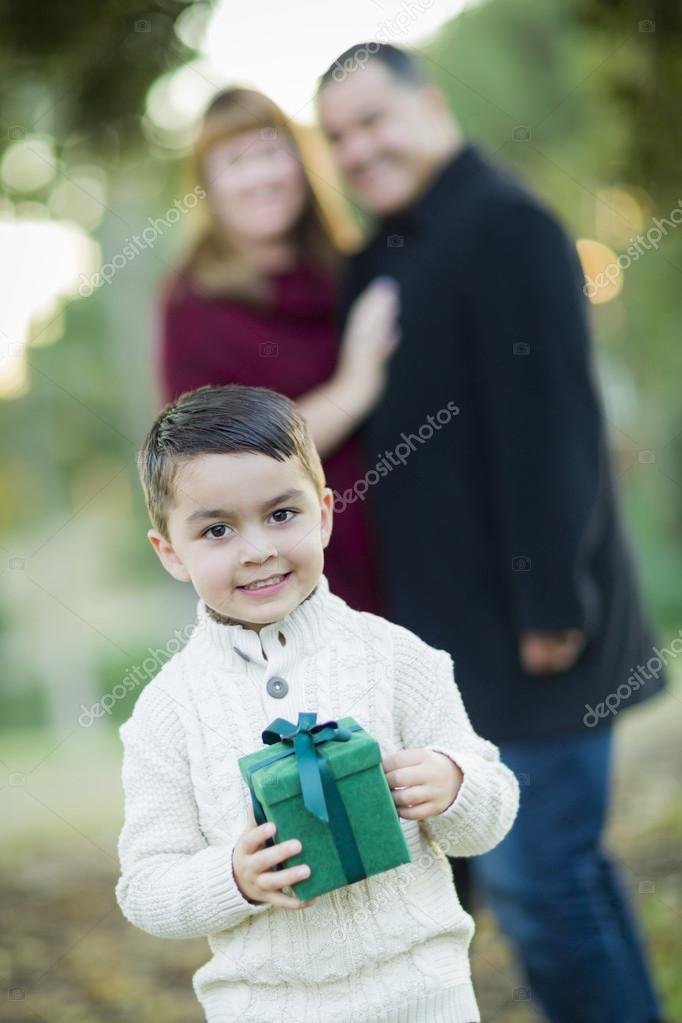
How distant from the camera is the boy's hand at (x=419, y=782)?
1.15 metres

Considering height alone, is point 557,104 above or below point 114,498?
below

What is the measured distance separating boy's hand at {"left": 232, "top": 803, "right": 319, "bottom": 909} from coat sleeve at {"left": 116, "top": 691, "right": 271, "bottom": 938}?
32 mm

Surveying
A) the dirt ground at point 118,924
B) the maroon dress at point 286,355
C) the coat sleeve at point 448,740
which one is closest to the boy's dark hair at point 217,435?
the coat sleeve at point 448,740

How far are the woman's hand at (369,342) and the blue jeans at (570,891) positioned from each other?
664 millimetres

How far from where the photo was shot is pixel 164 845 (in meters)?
1.20

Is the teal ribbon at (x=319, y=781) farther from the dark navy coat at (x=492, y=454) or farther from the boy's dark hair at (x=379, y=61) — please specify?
the boy's dark hair at (x=379, y=61)

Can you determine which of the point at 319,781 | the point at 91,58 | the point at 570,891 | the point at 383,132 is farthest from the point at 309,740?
the point at 91,58

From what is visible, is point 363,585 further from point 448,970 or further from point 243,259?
point 448,970

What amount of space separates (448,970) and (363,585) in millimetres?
825

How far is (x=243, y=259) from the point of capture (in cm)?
204

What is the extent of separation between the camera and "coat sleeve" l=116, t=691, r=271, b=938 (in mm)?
1169

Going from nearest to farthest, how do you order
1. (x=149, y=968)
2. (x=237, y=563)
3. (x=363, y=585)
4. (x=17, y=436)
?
(x=237, y=563) < (x=363, y=585) < (x=149, y=968) < (x=17, y=436)

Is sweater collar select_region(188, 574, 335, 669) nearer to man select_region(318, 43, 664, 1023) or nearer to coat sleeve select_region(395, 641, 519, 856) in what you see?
coat sleeve select_region(395, 641, 519, 856)

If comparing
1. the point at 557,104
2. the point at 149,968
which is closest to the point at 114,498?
the point at 557,104
